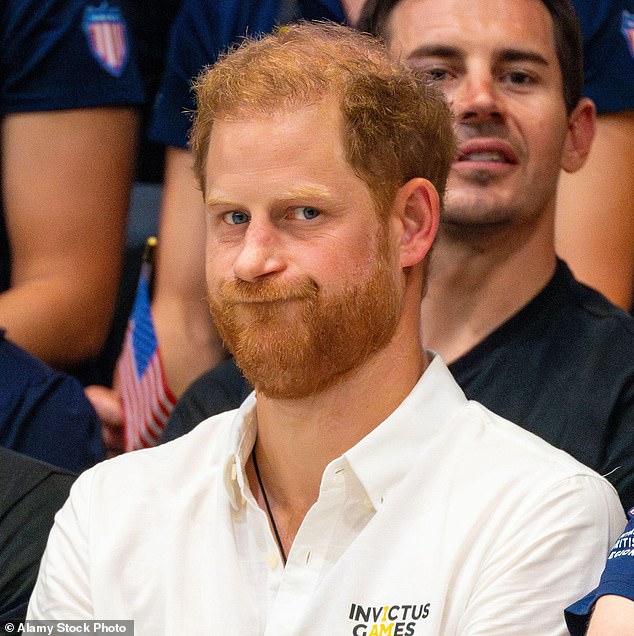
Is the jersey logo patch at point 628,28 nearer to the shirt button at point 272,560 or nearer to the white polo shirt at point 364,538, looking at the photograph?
the white polo shirt at point 364,538

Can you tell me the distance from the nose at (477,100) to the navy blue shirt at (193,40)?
15.9 inches

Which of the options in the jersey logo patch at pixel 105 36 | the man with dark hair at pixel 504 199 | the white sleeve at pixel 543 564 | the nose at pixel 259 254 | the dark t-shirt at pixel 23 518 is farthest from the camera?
the jersey logo patch at pixel 105 36

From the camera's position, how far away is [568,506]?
3.78ft

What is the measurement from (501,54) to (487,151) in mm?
135

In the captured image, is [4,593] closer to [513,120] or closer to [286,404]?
[286,404]

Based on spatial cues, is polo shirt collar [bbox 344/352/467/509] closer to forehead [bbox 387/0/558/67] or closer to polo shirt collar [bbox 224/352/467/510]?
polo shirt collar [bbox 224/352/467/510]

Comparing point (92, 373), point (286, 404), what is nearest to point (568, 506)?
point (286, 404)

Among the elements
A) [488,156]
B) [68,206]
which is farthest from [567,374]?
[68,206]

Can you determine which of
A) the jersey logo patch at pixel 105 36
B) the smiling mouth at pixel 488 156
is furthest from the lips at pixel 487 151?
the jersey logo patch at pixel 105 36

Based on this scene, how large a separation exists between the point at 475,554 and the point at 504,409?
460mm

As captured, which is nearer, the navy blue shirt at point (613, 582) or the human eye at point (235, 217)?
the navy blue shirt at point (613, 582)

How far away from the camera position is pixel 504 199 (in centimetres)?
170

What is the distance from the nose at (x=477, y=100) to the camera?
168 cm

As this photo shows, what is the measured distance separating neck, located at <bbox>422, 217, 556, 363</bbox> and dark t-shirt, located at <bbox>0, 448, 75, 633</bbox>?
0.54 m
